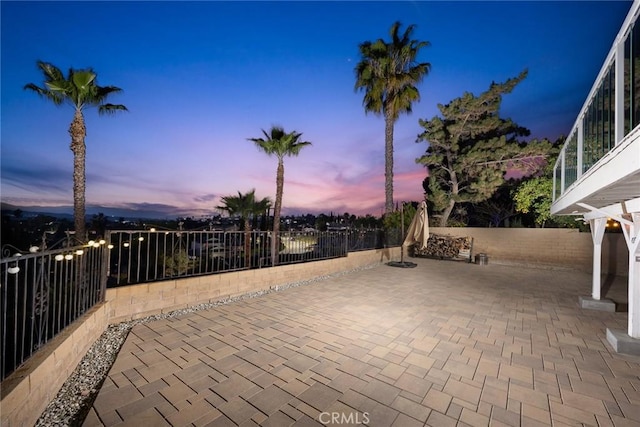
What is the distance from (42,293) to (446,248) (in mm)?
12426

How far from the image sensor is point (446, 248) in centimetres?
Answer: 1143

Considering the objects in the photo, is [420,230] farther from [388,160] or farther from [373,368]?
[373,368]

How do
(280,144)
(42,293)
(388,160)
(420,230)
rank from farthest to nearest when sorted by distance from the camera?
1. (388,160)
2. (280,144)
3. (420,230)
4. (42,293)

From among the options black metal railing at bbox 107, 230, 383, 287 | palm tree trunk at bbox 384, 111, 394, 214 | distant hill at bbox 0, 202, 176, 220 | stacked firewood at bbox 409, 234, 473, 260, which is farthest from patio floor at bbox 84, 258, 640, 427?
distant hill at bbox 0, 202, 176, 220

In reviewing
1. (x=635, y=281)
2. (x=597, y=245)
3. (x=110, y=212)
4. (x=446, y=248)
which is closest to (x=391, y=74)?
(x=446, y=248)

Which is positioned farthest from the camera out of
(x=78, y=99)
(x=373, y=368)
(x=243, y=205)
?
(x=243, y=205)

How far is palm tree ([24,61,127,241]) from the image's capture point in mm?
7105

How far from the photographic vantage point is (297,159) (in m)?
10.4

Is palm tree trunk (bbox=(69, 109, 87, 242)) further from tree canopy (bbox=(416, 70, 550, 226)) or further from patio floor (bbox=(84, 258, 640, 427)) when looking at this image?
tree canopy (bbox=(416, 70, 550, 226))

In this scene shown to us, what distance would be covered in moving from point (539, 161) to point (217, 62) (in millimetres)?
14274

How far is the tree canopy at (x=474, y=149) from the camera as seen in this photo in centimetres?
1149

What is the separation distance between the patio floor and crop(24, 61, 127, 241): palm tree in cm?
652

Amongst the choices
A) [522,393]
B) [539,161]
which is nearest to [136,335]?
[522,393]

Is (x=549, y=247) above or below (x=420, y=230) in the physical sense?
below
